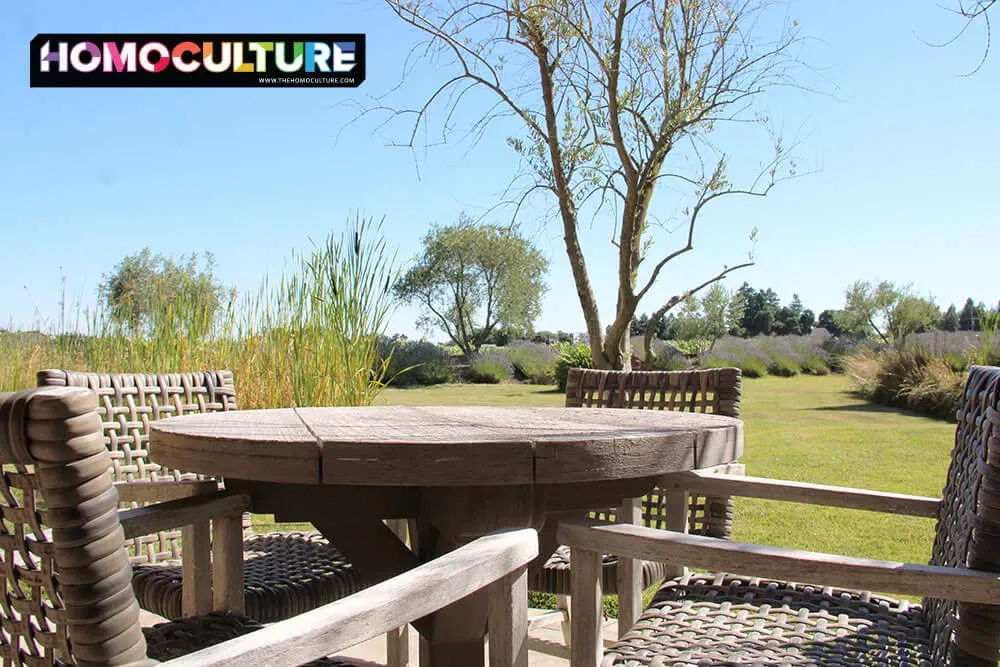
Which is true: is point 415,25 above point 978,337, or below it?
above

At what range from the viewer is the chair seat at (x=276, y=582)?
1.63 metres

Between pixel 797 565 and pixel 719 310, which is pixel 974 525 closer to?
pixel 797 565

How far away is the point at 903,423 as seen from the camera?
7836 millimetres

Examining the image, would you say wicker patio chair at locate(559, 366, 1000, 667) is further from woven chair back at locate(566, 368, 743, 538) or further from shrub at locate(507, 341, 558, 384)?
shrub at locate(507, 341, 558, 384)

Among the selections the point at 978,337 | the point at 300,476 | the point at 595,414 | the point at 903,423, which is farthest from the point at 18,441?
the point at 978,337

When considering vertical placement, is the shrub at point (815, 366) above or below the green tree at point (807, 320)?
below

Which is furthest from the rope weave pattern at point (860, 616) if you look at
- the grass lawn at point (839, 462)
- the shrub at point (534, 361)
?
the shrub at point (534, 361)

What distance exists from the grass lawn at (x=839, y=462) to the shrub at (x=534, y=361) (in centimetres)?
401

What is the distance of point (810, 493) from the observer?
160 centimetres

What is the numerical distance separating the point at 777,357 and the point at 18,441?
15915mm

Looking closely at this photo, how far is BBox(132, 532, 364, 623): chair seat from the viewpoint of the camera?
1.63 metres

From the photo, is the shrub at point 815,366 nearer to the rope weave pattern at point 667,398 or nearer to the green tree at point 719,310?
the green tree at point 719,310

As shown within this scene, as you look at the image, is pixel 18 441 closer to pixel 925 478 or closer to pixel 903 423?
pixel 925 478
